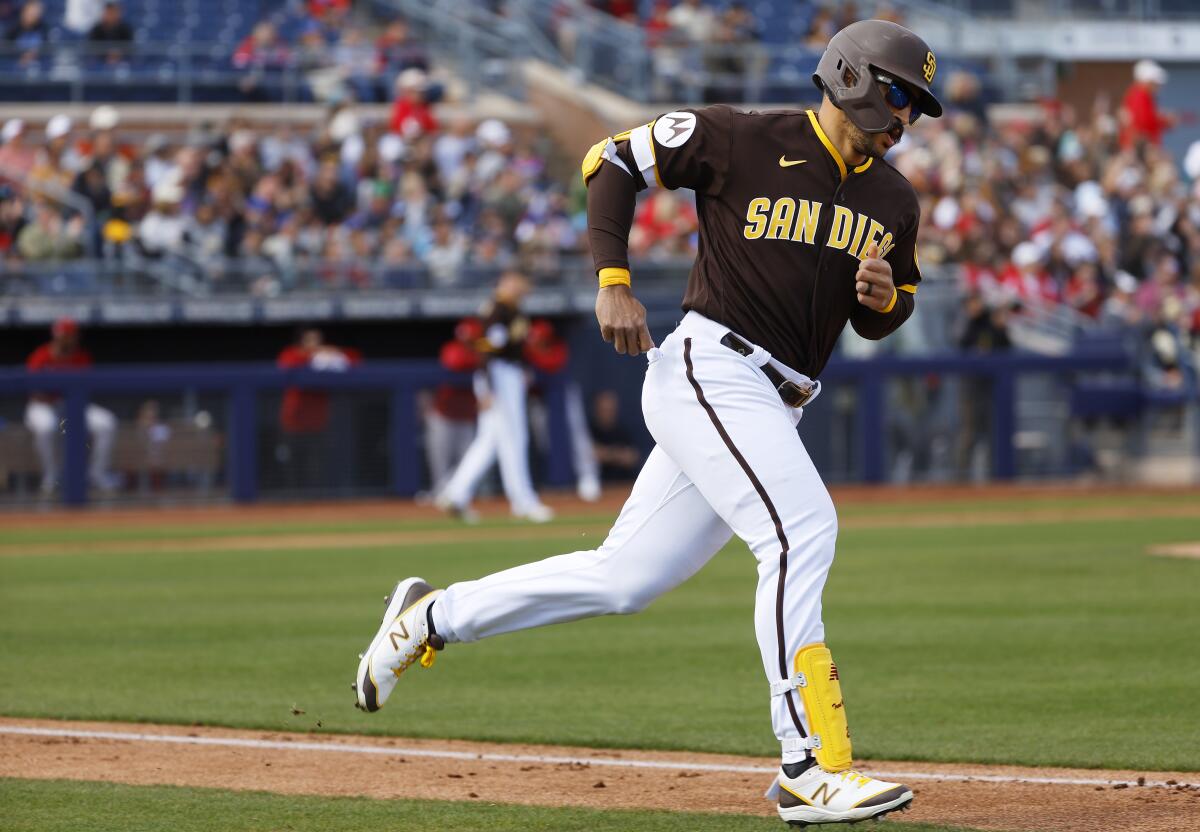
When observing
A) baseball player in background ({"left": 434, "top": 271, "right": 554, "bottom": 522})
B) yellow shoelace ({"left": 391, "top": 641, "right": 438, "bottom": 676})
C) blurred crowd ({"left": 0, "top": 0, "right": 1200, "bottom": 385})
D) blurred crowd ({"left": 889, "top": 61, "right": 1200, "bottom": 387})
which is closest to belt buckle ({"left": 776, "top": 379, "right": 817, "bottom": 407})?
yellow shoelace ({"left": 391, "top": 641, "right": 438, "bottom": 676})

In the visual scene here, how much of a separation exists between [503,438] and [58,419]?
487cm

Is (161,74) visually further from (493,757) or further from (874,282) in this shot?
(874,282)

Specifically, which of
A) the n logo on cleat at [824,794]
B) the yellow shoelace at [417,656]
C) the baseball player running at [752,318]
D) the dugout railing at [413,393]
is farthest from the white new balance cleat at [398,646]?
the dugout railing at [413,393]

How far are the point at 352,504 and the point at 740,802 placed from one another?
14.4 m

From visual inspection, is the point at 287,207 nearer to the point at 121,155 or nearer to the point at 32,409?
the point at 121,155

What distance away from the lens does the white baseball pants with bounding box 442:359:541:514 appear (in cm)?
1650

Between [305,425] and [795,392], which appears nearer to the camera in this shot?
[795,392]

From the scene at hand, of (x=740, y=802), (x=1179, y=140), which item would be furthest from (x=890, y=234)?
(x=1179, y=140)

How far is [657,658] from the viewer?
8594mm

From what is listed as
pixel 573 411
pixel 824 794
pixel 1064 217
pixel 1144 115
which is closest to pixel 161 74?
pixel 573 411

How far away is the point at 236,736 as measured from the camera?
21.6ft

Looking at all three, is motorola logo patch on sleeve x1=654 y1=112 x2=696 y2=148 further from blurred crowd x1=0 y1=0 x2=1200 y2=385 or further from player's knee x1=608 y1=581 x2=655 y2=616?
blurred crowd x1=0 y1=0 x2=1200 y2=385

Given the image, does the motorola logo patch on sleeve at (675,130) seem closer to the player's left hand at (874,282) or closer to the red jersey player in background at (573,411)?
the player's left hand at (874,282)

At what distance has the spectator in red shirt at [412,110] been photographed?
74.1 ft
